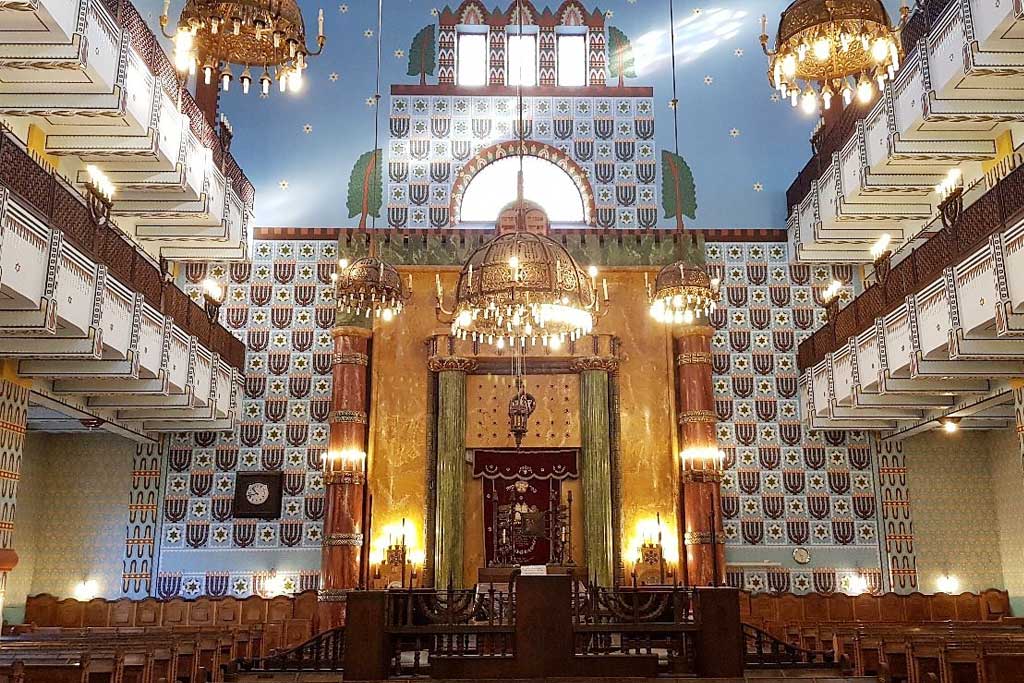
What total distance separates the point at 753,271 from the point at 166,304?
13449 mm

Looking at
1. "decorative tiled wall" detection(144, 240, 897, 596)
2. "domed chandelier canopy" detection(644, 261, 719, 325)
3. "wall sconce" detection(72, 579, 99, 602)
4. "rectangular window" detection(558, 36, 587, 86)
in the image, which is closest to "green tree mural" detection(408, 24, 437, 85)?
"rectangular window" detection(558, 36, 587, 86)

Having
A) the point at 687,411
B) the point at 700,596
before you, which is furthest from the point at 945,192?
the point at 700,596

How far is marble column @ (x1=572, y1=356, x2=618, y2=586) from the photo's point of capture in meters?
20.0

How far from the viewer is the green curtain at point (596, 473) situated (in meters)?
20.0

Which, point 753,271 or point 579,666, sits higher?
point 753,271

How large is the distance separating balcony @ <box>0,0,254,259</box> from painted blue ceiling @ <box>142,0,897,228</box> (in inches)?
67.7

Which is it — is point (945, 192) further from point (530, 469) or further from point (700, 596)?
point (700, 596)

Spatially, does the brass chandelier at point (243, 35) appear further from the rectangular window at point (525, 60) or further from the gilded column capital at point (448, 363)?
the rectangular window at point (525, 60)

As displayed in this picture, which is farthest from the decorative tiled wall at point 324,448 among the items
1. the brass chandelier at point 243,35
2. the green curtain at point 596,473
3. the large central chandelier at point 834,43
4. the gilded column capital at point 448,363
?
the large central chandelier at point 834,43

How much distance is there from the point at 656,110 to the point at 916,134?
7.99 m

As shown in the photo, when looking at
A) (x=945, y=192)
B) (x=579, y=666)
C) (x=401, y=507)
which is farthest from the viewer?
(x=401, y=507)

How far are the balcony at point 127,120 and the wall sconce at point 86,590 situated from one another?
7.65 meters

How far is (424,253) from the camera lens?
22.1 m

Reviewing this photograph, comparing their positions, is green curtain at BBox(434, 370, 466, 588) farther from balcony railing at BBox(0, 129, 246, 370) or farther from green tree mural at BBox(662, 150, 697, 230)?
green tree mural at BBox(662, 150, 697, 230)
